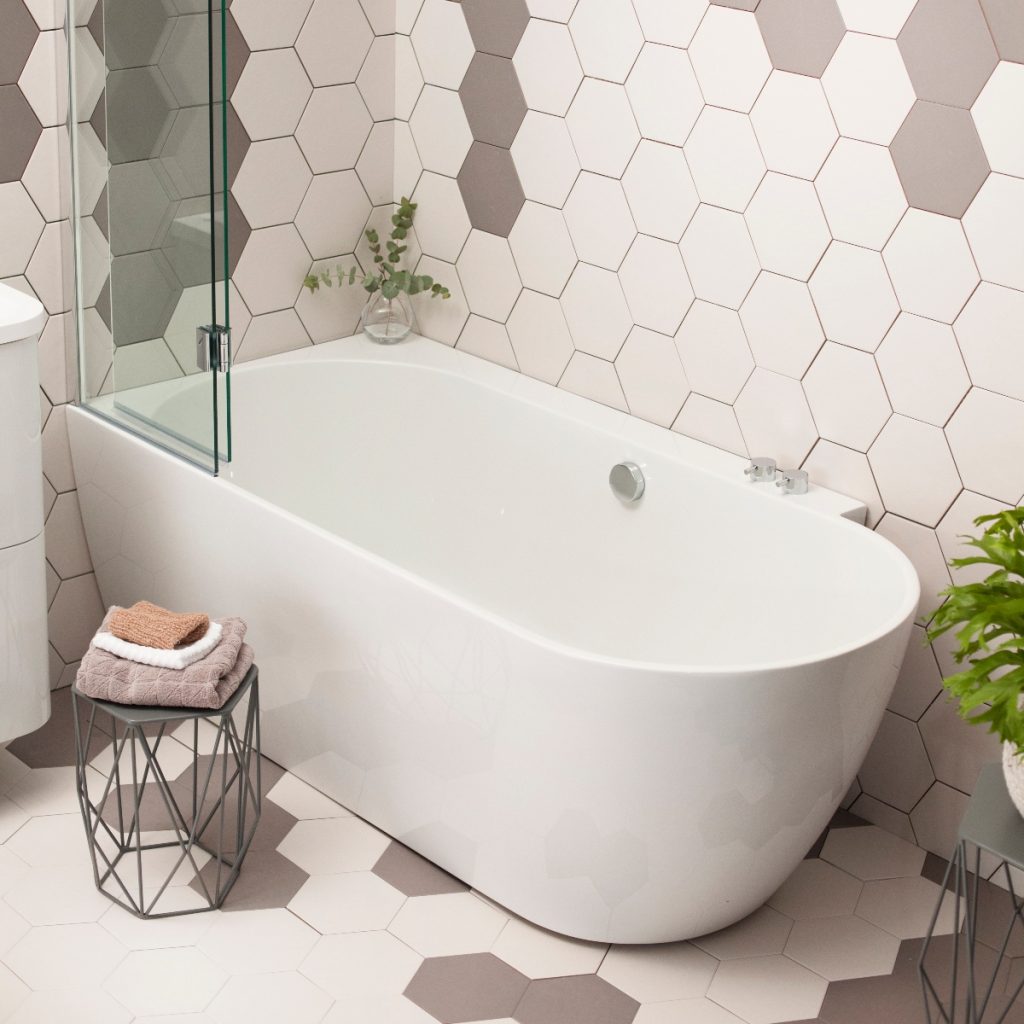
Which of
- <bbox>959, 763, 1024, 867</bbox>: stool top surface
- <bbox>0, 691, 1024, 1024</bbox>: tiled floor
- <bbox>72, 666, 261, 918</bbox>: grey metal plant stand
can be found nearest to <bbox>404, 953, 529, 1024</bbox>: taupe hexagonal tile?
<bbox>0, 691, 1024, 1024</bbox>: tiled floor

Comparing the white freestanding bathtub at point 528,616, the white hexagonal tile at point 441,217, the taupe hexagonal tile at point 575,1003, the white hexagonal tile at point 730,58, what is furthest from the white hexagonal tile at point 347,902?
the white hexagonal tile at point 730,58

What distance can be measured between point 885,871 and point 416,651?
970 mm

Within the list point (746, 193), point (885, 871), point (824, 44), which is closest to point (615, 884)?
point (885, 871)

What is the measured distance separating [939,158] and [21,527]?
163 centimetres

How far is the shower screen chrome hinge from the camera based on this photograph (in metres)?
2.25

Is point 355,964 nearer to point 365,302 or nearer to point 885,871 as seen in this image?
point 885,871

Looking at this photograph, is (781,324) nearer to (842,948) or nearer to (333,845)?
(842,948)

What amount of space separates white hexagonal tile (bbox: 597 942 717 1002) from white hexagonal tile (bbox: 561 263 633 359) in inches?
46.4

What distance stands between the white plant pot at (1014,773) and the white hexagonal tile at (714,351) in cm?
102

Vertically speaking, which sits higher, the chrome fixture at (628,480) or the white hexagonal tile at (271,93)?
the white hexagonal tile at (271,93)

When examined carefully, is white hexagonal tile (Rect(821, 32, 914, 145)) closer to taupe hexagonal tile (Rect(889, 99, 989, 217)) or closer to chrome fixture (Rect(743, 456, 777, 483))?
taupe hexagonal tile (Rect(889, 99, 989, 217))

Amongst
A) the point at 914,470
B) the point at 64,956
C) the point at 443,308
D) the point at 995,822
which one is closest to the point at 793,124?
the point at 914,470

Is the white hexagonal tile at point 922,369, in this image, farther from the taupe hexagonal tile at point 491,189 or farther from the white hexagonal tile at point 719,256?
the taupe hexagonal tile at point 491,189

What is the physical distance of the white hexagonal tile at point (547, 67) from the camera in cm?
271
